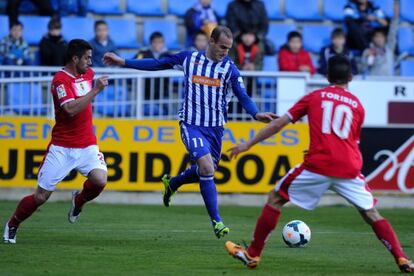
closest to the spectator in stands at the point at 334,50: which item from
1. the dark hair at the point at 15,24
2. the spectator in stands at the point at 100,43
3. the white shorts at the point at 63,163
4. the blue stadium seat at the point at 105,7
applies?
the spectator in stands at the point at 100,43

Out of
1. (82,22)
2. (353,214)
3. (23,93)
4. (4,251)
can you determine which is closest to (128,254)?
(4,251)

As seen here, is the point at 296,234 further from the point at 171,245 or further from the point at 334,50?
the point at 334,50

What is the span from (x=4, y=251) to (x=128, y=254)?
1201mm

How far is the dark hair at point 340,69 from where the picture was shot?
9.06m

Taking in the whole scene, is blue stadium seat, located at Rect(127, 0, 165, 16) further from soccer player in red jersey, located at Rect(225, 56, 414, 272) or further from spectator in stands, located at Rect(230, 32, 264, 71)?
soccer player in red jersey, located at Rect(225, 56, 414, 272)

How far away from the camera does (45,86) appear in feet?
57.2

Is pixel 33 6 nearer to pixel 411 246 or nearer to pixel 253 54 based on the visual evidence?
pixel 253 54

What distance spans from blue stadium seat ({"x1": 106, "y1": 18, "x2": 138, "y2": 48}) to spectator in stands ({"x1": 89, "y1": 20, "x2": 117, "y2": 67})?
6.11 feet

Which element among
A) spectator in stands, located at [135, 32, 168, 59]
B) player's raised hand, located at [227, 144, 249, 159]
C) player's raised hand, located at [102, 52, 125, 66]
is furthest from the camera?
spectator in stands, located at [135, 32, 168, 59]

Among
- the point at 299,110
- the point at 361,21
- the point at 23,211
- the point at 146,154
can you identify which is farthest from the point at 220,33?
the point at 361,21

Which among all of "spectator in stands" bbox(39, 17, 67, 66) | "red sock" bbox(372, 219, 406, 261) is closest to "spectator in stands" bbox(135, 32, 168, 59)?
"spectator in stands" bbox(39, 17, 67, 66)

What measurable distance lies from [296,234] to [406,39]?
1186 cm

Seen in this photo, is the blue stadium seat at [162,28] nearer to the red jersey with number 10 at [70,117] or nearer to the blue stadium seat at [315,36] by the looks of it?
the blue stadium seat at [315,36]

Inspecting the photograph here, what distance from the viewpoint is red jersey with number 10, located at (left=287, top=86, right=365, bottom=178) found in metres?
8.94
